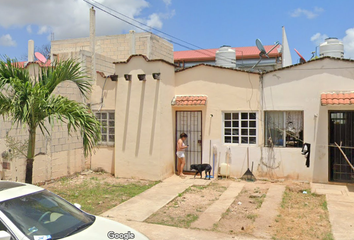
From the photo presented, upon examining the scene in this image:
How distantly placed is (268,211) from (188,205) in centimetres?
191

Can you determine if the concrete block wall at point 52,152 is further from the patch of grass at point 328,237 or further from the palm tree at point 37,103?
the patch of grass at point 328,237

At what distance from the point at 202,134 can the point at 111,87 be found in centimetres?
373

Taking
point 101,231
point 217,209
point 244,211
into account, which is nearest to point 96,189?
point 217,209

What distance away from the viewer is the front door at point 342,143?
9.83 metres

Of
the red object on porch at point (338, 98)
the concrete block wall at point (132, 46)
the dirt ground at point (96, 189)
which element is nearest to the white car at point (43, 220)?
the dirt ground at point (96, 189)

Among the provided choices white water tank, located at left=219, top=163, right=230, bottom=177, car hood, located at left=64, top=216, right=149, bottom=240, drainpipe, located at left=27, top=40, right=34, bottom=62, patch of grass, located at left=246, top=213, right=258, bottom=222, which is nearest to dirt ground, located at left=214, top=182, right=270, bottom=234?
patch of grass, located at left=246, top=213, right=258, bottom=222

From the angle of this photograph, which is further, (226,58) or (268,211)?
(226,58)

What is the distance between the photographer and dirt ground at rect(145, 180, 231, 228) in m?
6.92

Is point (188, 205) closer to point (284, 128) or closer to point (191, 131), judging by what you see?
point (191, 131)

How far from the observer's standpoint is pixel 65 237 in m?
3.77

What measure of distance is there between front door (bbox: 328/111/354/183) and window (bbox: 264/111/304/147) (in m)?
0.89

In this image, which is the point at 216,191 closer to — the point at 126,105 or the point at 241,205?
the point at 241,205

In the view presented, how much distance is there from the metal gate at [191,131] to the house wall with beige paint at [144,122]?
1.58ft

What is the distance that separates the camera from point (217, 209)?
767 cm
